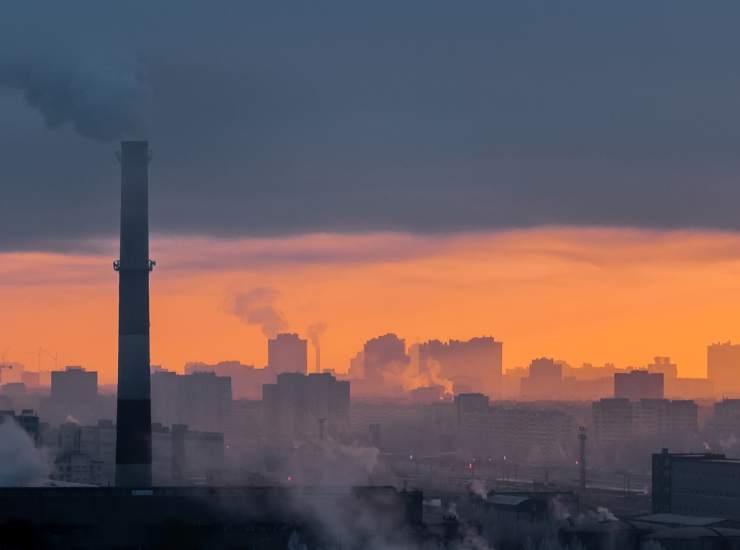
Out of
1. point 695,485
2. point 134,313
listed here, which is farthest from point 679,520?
point 134,313

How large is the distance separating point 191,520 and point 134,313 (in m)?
12.4

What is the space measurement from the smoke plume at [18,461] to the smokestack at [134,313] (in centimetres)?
983

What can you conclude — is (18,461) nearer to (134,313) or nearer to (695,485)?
(134,313)

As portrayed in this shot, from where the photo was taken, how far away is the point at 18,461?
9312cm

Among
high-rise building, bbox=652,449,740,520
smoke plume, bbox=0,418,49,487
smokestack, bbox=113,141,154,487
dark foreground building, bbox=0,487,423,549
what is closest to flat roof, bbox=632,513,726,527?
high-rise building, bbox=652,449,740,520

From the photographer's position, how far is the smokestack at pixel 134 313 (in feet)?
Result: 266

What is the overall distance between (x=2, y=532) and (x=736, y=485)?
5998 centimetres

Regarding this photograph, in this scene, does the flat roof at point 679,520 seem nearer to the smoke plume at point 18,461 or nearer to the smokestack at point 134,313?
the smokestack at point 134,313

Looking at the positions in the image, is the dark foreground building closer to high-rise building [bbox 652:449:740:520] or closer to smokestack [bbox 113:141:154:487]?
smokestack [bbox 113:141:154:487]

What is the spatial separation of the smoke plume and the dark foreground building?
15.0 m

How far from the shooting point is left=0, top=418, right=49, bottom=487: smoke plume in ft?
293

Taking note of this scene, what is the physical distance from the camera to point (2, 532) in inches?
2795

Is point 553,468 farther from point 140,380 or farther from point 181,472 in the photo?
point 140,380

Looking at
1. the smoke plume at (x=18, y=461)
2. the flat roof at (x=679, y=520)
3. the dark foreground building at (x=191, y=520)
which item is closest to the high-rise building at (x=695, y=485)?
the flat roof at (x=679, y=520)
